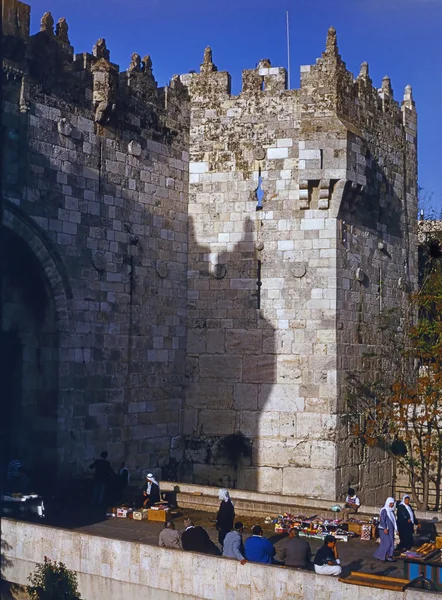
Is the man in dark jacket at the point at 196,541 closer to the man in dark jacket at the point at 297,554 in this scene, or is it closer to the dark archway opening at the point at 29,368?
Result: the man in dark jacket at the point at 297,554

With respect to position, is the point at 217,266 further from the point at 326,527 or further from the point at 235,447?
the point at 326,527

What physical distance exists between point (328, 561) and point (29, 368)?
689 centimetres

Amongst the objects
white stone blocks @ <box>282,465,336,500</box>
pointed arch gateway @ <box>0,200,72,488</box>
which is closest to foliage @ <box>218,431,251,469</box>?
white stone blocks @ <box>282,465,336,500</box>

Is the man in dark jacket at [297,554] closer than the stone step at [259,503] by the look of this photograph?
Yes

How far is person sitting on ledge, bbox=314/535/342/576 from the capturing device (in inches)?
419

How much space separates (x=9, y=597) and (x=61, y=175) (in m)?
6.99

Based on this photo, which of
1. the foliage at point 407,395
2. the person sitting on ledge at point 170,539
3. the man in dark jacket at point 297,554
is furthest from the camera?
the foliage at point 407,395

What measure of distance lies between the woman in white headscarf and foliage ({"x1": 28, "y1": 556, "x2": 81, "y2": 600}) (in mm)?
4150

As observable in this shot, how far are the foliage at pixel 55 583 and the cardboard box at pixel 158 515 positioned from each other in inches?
94.9

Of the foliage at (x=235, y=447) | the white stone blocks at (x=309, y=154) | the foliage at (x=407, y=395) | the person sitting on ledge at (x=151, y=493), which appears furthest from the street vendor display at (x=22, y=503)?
the white stone blocks at (x=309, y=154)

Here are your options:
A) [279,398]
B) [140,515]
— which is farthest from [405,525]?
[279,398]

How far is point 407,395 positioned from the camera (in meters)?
17.8

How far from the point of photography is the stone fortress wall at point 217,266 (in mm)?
15633

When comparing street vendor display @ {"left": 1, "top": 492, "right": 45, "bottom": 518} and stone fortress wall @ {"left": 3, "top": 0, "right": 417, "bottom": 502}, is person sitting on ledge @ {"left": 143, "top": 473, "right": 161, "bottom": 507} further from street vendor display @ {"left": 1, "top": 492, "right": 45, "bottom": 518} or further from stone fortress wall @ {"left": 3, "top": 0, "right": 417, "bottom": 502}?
street vendor display @ {"left": 1, "top": 492, "right": 45, "bottom": 518}
